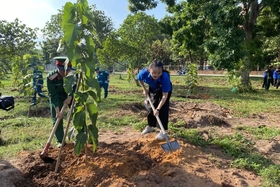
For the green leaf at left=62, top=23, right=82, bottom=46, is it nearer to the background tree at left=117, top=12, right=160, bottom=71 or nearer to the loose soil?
the loose soil

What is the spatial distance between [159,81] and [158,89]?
20 cm

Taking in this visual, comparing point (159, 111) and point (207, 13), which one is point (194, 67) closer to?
point (207, 13)

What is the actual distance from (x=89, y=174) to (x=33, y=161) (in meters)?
1.01

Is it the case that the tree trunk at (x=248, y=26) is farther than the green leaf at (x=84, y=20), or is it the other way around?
the tree trunk at (x=248, y=26)

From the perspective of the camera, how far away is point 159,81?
437 centimetres

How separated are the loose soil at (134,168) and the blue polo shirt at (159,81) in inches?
35.3

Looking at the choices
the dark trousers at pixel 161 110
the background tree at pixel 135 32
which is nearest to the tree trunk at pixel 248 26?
the background tree at pixel 135 32

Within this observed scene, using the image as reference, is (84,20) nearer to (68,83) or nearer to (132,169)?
(68,83)

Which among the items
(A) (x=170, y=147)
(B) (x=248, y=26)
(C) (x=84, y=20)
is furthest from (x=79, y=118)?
(B) (x=248, y=26)

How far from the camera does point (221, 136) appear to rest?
4.92 m

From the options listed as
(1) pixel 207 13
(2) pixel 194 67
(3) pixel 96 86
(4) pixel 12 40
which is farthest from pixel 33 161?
(1) pixel 207 13

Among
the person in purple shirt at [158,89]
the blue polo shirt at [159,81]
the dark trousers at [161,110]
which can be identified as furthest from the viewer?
the dark trousers at [161,110]

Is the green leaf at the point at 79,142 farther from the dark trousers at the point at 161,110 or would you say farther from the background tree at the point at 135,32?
the background tree at the point at 135,32

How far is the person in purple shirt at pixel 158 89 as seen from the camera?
405 centimetres
